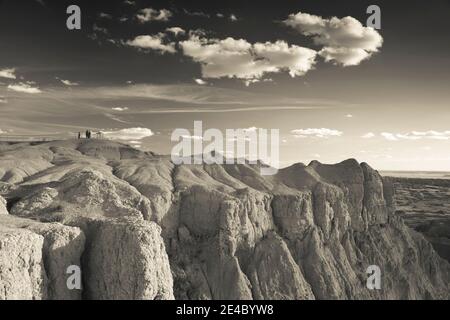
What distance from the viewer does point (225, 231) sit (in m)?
41.1

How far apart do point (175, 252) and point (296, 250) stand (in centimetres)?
1236

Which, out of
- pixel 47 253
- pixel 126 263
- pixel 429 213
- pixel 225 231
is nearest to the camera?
pixel 47 253

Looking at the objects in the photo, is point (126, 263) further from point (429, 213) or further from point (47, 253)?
point (429, 213)

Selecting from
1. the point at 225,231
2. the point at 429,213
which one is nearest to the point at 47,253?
the point at 225,231

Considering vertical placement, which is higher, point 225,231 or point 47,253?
point 47,253

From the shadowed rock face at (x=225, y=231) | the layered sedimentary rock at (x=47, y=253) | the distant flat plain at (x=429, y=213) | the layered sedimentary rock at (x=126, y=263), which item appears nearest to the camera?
the layered sedimentary rock at (x=47, y=253)

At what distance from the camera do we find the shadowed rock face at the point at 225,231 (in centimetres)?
2069

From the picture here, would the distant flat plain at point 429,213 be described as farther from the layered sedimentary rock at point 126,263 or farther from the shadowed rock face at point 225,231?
the layered sedimentary rock at point 126,263

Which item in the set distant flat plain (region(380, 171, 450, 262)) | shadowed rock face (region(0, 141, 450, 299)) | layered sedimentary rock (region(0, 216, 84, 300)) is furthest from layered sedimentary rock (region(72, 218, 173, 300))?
distant flat plain (region(380, 171, 450, 262))

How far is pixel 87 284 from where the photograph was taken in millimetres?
21000

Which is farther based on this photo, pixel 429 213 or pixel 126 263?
pixel 429 213

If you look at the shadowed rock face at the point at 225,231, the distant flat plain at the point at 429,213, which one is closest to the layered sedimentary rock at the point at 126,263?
the shadowed rock face at the point at 225,231

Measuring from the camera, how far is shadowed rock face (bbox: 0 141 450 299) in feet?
67.9

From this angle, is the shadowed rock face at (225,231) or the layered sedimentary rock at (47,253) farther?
the shadowed rock face at (225,231)
